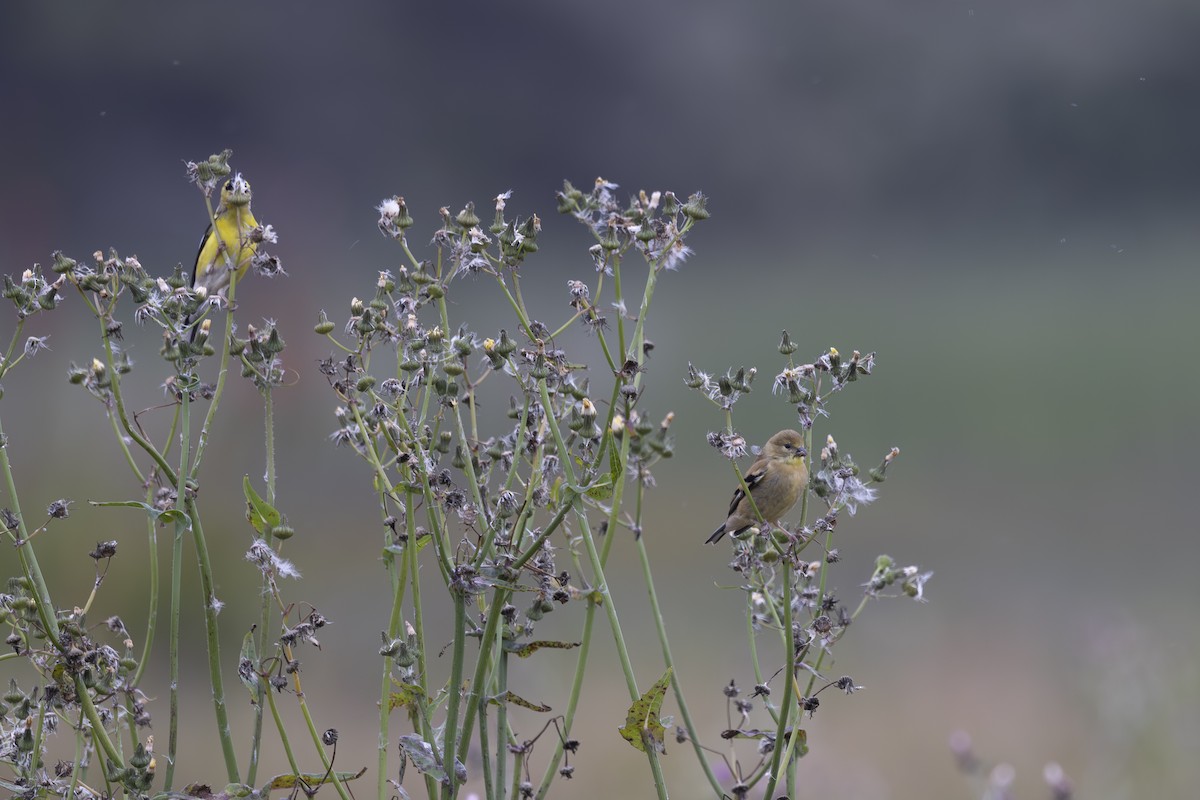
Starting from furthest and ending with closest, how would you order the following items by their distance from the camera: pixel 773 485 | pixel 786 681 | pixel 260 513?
pixel 773 485 → pixel 260 513 → pixel 786 681

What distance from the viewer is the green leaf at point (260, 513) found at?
1.22 metres

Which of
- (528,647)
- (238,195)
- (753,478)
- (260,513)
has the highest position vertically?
(753,478)

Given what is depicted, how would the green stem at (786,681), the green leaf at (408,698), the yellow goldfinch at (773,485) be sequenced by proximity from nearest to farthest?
the green stem at (786,681) → the green leaf at (408,698) → the yellow goldfinch at (773,485)

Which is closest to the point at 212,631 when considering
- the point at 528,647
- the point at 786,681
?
the point at 528,647

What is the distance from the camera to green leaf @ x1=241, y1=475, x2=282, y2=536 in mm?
1218

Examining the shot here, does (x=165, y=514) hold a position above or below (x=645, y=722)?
above

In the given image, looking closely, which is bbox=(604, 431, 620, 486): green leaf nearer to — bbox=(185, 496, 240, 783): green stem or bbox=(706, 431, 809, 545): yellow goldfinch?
bbox=(185, 496, 240, 783): green stem

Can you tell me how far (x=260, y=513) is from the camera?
123 cm

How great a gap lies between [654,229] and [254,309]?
153 inches

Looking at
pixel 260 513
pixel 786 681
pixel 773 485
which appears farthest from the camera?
pixel 773 485

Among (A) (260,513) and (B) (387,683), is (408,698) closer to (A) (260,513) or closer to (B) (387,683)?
(B) (387,683)

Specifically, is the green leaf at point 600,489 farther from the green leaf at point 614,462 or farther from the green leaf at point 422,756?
the green leaf at point 422,756

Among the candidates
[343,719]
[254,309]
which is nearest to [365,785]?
[343,719]

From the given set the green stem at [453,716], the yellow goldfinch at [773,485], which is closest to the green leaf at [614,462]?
the green stem at [453,716]
